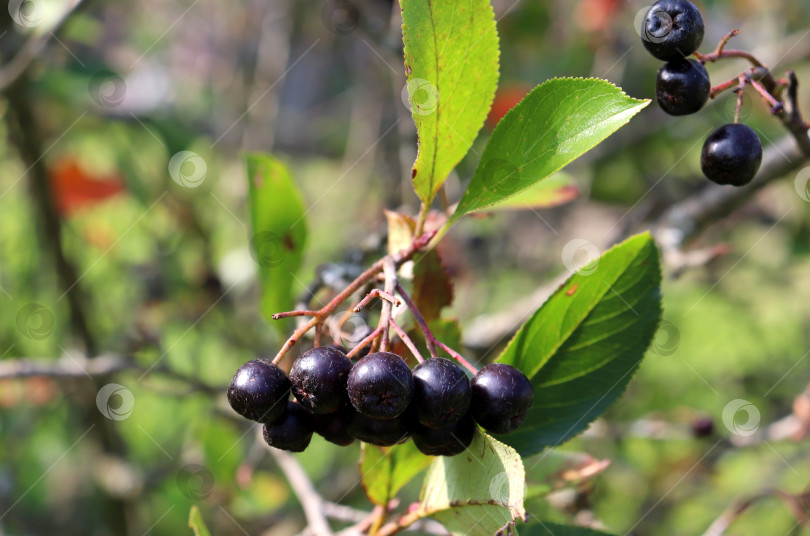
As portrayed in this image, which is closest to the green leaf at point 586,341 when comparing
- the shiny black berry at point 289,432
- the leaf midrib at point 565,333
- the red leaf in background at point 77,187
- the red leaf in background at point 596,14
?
the leaf midrib at point 565,333

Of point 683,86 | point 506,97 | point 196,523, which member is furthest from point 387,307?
point 506,97

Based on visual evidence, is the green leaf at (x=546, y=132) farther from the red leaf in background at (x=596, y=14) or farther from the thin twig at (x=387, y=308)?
the red leaf in background at (x=596, y=14)

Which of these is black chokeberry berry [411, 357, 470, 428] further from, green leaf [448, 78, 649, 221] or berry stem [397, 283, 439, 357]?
green leaf [448, 78, 649, 221]

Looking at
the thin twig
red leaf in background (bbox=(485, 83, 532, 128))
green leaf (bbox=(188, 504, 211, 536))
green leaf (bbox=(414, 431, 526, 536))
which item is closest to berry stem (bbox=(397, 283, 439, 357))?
the thin twig

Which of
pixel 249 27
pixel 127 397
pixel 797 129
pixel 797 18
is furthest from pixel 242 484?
pixel 797 18

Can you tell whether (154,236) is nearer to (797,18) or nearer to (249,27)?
(249,27)

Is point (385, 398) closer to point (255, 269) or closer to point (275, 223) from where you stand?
point (275, 223)
